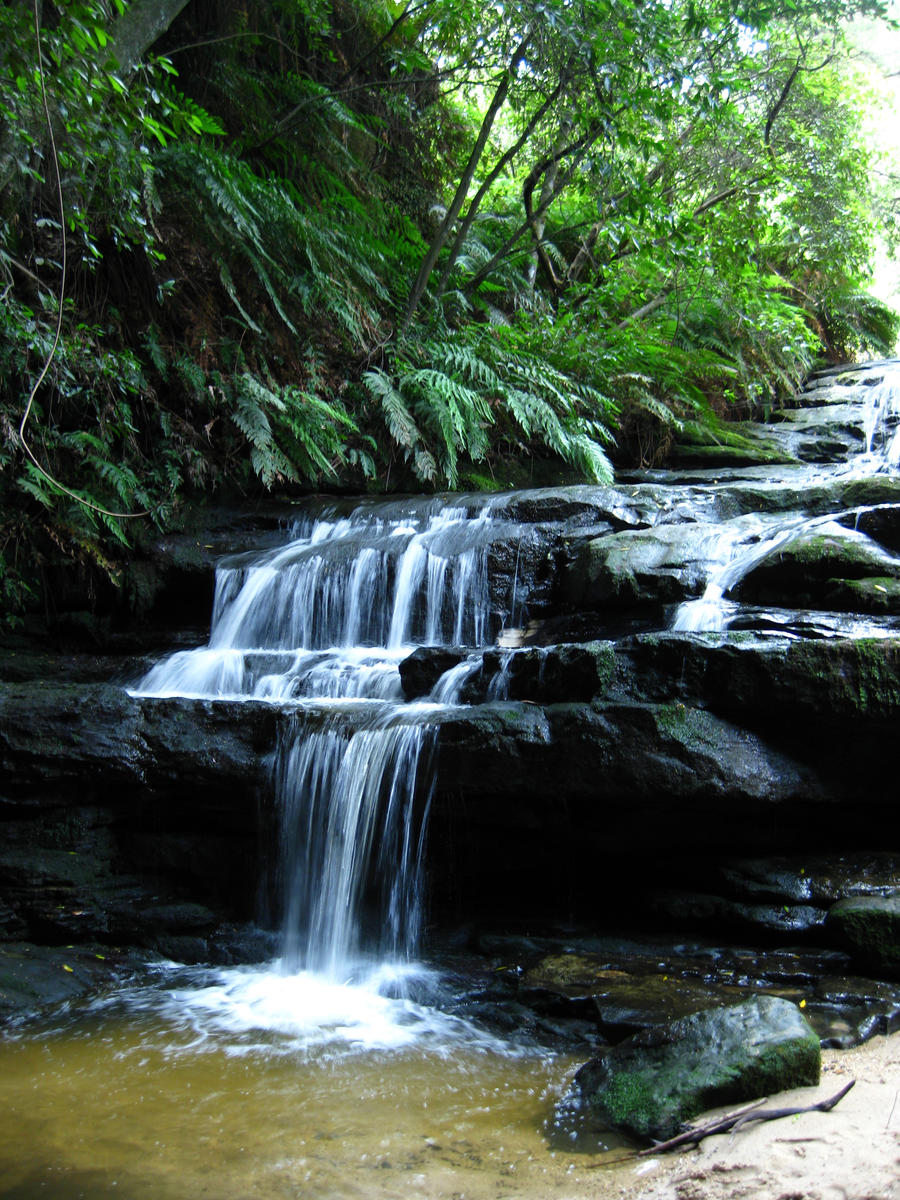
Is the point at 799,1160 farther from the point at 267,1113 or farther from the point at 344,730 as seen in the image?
the point at 344,730

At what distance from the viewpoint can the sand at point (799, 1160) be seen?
2146 mm

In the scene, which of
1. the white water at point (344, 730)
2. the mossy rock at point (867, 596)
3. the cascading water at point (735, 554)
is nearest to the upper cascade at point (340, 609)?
the white water at point (344, 730)

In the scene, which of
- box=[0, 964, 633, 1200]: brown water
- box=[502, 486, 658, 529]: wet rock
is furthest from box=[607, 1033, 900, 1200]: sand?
box=[502, 486, 658, 529]: wet rock

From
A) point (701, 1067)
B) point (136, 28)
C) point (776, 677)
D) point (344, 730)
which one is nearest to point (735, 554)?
point (776, 677)

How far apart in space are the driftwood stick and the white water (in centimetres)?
148

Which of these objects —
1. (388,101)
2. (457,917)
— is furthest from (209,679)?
(388,101)

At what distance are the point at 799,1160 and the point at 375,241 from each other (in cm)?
937

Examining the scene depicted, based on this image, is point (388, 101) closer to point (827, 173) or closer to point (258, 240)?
point (258, 240)

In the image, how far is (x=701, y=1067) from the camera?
9.22 feet

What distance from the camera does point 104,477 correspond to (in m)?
7.21

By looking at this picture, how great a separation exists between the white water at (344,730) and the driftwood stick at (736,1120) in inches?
58.1

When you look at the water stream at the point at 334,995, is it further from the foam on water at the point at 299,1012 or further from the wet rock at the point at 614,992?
the wet rock at the point at 614,992

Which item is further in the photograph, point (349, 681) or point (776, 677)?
point (349, 681)

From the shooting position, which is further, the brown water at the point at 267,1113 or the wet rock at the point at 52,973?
the wet rock at the point at 52,973
